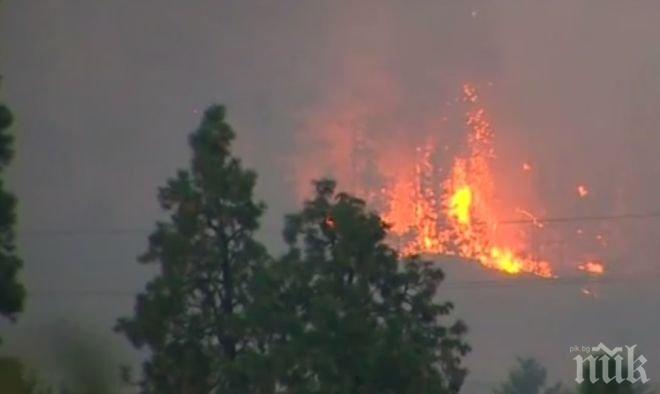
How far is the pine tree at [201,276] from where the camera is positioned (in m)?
20.4

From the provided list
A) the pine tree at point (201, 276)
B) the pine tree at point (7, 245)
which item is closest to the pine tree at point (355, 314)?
the pine tree at point (201, 276)

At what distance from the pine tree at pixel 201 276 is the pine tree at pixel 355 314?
3.15 ft

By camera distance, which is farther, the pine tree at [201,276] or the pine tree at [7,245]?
the pine tree at [201,276]

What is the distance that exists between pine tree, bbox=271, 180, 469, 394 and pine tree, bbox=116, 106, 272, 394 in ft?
3.15

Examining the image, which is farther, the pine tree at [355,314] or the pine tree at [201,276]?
the pine tree at [201,276]

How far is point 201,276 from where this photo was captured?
21.1 metres

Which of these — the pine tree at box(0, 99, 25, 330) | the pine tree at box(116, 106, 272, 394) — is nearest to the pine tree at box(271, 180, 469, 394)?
the pine tree at box(116, 106, 272, 394)

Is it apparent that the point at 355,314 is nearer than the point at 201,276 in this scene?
Yes

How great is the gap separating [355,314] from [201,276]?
3.54 meters

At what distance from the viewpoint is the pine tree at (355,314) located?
60.3 feet

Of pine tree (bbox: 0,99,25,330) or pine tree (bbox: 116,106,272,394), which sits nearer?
pine tree (bbox: 0,99,25,330)

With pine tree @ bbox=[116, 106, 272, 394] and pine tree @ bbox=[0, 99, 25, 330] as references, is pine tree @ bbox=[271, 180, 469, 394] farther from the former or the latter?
pine tree @ bbox=[0, 99, 25, 330]

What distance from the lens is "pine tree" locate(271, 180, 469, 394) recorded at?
18.4 m

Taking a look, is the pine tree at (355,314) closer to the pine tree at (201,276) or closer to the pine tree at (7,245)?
the pine tree at (201,276)
